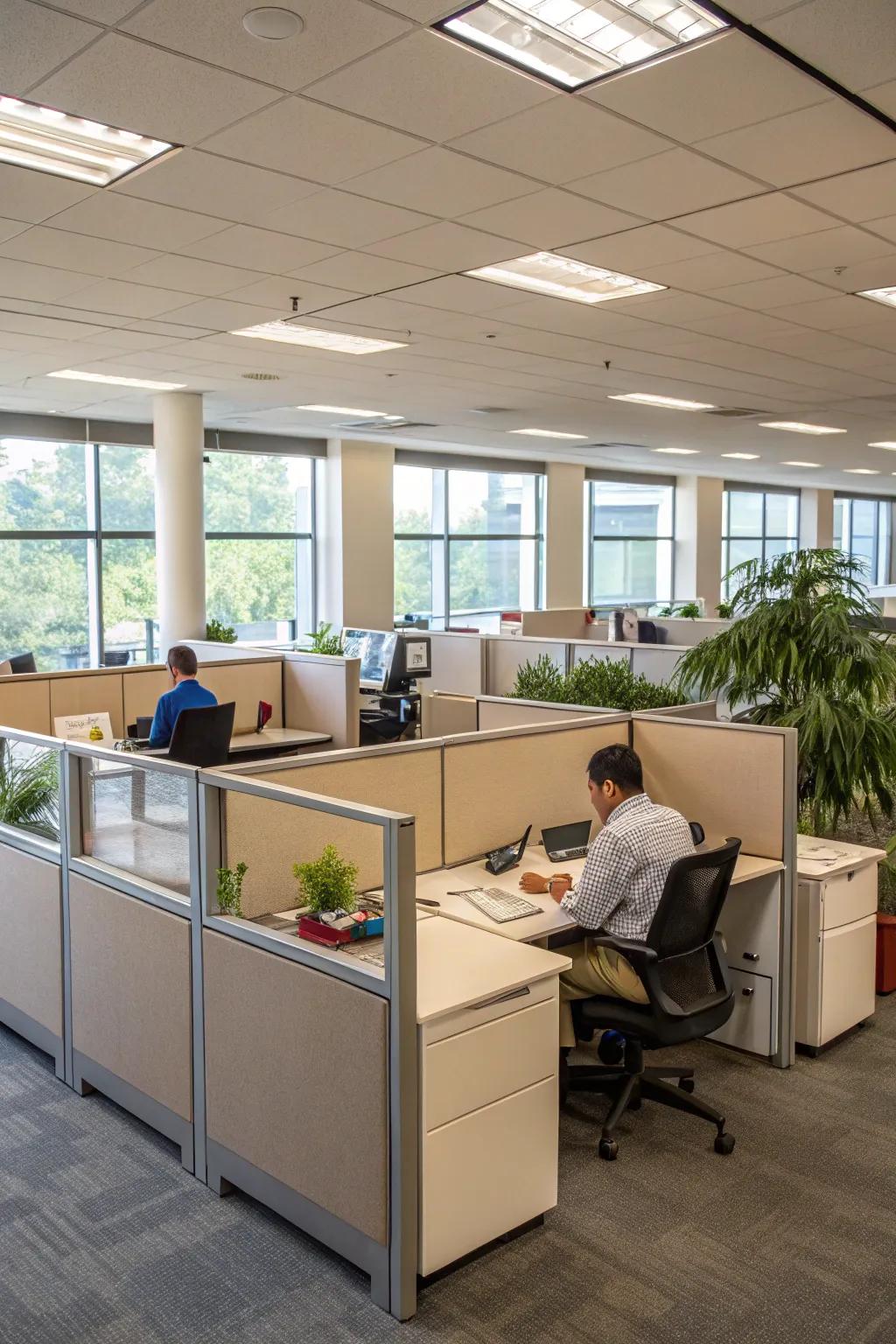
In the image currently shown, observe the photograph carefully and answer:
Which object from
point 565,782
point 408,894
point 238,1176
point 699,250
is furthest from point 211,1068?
point 699,250

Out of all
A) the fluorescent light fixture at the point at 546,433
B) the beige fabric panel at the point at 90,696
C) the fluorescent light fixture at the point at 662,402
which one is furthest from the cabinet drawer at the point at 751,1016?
the fluorescent light fixture at the point at 546,433

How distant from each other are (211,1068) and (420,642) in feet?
13.8

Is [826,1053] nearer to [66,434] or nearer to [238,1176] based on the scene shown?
[238,1176]

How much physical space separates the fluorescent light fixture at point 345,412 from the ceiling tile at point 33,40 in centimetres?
541

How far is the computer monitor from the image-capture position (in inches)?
265

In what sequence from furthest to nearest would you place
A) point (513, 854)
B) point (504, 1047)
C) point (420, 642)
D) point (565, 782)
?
point (420, 642) → point (565, 782) → point (513, 854) → point (504, 1047)

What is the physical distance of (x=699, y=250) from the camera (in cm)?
369

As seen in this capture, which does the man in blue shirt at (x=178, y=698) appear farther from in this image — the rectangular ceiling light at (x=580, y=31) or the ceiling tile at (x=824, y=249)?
the rectangular ceiling light at (x=580, y=31)

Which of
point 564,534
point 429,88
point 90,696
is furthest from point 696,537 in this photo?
point 429,88

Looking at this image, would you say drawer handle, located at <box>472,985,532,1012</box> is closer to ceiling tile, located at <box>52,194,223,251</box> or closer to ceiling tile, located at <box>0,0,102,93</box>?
ceiling tile, located at <box>0,0,102,93</box>

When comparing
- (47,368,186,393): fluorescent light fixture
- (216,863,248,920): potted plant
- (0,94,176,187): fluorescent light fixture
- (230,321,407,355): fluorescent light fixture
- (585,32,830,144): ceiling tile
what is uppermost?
(47,368,186,393): fluorescent light fixture

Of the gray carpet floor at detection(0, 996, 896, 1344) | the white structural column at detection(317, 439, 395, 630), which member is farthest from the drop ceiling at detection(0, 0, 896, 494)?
the white structural column at detection(317, 439, 395, 630)

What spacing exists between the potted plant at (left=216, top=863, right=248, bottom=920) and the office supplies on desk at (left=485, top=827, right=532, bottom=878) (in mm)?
880

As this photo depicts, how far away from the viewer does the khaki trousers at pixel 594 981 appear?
2.78 m
